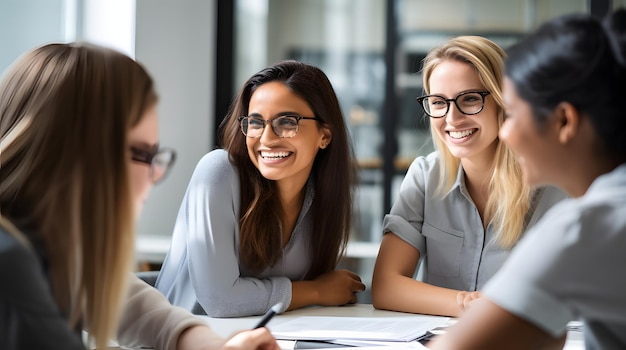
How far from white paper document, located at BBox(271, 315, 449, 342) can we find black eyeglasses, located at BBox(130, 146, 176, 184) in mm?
511

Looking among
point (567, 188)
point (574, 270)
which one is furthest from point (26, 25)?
point (574, 270)

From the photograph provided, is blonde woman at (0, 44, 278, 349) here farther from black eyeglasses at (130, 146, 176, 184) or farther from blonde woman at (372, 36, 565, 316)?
blonde woman at (372, 36, 565, 316)

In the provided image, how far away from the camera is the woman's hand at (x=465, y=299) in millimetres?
1890

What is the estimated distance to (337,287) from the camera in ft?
6.81

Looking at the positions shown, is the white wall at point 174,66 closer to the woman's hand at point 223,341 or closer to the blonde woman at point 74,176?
the woman's hand at point 223,341

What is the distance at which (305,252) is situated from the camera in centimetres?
215

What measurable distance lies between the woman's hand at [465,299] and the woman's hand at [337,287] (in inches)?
12.1

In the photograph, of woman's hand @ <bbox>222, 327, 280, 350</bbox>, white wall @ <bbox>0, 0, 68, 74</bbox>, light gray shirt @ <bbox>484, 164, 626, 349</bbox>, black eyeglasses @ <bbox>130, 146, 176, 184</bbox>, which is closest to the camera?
light gray shirt @ <bbox>484, 164, 626, 349</bbox>

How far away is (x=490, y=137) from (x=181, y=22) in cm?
267

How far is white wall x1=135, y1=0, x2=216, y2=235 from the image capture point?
170 inches

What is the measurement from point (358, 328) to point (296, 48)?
13.5 feet

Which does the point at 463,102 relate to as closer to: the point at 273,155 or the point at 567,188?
the point at 273,155

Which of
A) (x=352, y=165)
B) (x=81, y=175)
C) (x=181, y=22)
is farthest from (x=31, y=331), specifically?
(x=181, y=22)

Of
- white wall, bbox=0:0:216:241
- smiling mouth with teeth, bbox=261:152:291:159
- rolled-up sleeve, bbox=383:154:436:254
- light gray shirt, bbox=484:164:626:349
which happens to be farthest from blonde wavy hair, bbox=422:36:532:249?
white wall, bbox=0:0:216:241
